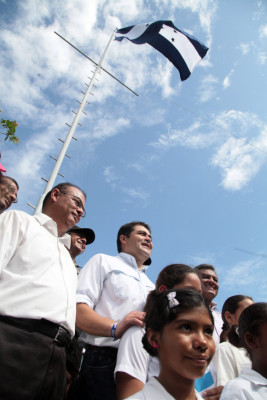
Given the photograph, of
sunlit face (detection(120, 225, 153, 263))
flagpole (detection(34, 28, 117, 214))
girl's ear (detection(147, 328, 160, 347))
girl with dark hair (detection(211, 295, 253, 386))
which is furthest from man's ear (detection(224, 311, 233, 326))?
flagpole (detection(34, 28, 117, 214))

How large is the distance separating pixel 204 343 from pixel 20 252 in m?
1.15

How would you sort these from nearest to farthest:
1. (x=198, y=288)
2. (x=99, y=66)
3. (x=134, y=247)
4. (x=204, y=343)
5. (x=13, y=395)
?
(x=13, y=395) → (x=204, y=343) → (x=198, y=288) → (x=134, y=247) → (x=99, y=66)

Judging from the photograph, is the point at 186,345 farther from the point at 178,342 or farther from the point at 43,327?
the point at 43,327

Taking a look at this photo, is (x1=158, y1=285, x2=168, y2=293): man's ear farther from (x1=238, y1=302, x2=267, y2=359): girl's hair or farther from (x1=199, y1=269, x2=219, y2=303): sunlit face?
(x1=199, y1=269, x2=219, y2=303): sunlit face

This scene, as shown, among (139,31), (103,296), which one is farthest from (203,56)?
(103,296)

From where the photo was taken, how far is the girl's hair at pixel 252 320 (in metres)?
2.08

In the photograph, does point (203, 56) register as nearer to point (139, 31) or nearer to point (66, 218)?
point (139, 31)

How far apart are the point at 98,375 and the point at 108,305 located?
19.3 inches

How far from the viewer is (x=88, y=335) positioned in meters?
2.10

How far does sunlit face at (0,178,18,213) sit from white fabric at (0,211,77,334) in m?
1.09

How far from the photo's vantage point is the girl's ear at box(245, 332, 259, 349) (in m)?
1.99

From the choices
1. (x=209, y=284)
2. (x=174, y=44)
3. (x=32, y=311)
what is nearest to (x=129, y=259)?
(x=209, y=284)

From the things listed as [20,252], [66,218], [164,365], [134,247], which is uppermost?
[134,247]

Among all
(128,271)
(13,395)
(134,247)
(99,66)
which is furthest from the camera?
(99,66)
